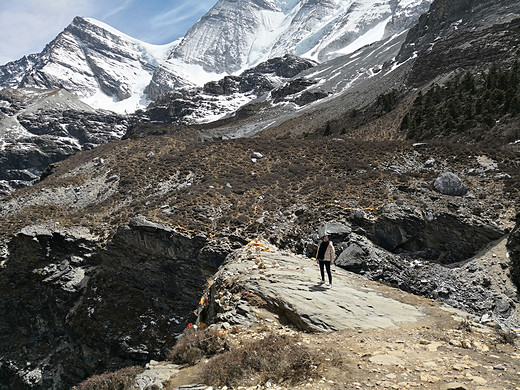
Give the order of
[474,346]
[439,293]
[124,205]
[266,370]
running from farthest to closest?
[124,205] < [439,293] < [474,346] < [266,370]

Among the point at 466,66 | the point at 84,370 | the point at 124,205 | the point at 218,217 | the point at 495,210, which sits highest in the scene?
the point at 466,66

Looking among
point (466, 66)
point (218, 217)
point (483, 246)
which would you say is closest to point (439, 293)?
point (483, 246)

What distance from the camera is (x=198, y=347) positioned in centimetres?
853

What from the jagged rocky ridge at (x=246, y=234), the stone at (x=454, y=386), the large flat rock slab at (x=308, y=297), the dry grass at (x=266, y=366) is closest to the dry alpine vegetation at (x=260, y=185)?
the jagged rocky ridge at (x=246, y=234)

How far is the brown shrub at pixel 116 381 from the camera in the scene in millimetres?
7734

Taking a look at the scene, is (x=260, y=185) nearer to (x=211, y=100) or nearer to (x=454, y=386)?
(x=454, y=386)

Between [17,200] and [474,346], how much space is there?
39727mm

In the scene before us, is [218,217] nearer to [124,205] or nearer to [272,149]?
[124,205]

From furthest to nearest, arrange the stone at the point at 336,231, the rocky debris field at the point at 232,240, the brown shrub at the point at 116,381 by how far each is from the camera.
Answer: the stone at the point at 336,231 < the rocky debris field at the point at 232,240 < the brown shrub at the point at 116,381

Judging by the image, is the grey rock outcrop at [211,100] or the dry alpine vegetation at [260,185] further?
the grey rock outcrop at [211,100]

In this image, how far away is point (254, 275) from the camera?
12109mm

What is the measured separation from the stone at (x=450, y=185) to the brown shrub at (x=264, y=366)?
16.6 m

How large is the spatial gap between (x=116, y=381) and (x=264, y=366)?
3.83 meters

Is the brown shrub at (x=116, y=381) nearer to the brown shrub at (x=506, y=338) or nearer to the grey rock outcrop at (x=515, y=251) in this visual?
the brown shrub at (x=506, y=338)
